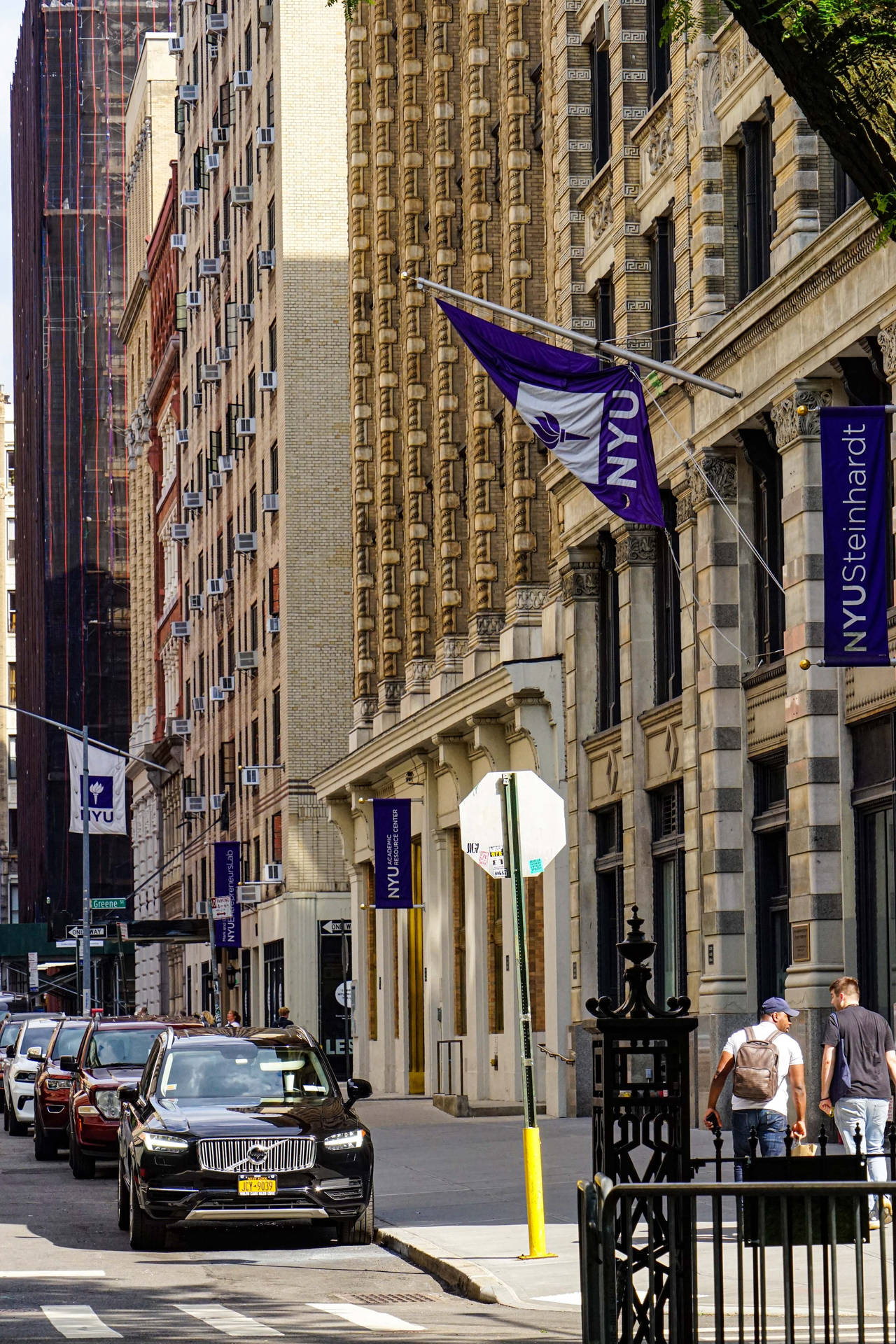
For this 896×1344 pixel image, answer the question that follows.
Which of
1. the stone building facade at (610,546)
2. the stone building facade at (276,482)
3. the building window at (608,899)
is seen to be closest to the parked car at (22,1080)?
the stone building facade at (610,546)

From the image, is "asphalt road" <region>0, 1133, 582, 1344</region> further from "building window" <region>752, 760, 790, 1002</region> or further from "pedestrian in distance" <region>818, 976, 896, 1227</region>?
"building window" <region>752, 760, 790, 1002</region>

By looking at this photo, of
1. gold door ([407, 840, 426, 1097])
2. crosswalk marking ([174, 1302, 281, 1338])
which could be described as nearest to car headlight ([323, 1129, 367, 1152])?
crosswalk marking ([174, 1302, 281, 1338])

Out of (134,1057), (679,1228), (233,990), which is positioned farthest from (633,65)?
(233,990)

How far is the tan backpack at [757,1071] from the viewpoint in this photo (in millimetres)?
16797

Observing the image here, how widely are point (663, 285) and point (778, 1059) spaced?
1679 cm

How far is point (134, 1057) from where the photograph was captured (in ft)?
90.8

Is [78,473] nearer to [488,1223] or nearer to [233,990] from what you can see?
[233,990]

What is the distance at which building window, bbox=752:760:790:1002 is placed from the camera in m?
26.8

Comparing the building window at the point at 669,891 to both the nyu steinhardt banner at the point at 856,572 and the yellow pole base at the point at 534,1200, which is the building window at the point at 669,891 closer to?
the nyu steinhardt banner at the point at 856,572

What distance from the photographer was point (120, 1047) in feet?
91.7

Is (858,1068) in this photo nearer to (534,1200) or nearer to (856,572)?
(534,1200)

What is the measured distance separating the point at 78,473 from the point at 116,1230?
121 meters

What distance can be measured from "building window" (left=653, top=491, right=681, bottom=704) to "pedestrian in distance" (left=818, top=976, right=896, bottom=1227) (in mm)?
13580

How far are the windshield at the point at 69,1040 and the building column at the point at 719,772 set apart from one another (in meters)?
10.1
